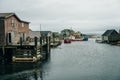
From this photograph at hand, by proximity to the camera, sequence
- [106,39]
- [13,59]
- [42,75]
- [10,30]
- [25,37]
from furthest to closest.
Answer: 1. [106,39]
2. [25,37]
3. [10,30]
4. [13,59]
5. [42,75]

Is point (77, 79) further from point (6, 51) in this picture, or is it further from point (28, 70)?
point (6, 51)

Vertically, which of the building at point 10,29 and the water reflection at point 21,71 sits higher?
the building at point 10,29

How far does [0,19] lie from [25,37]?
1248 centimetres

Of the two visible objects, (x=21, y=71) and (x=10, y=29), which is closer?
(x=21, y=71)

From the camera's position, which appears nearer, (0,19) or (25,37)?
(0,19)

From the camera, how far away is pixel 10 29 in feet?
171

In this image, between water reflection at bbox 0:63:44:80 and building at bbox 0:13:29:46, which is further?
building at bbox 0:13:29:46

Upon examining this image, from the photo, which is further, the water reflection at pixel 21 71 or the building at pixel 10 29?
the building at pixel 10 29

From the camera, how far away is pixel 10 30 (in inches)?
2053

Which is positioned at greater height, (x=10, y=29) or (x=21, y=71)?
(x=10, y=29)

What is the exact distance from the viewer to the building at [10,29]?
1956 inches

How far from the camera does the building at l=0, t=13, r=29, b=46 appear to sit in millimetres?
49688

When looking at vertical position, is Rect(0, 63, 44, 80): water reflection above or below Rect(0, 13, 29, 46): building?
below

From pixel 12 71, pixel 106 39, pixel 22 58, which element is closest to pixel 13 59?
pixel 22 58
